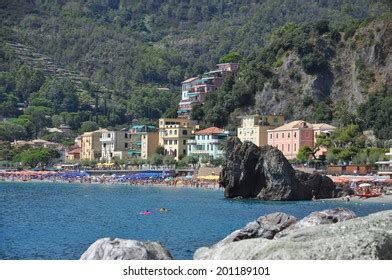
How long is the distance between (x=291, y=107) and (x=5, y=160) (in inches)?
1744

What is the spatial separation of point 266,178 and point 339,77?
46.7 m

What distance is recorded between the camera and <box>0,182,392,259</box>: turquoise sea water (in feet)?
124

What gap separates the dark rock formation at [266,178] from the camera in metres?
72.6

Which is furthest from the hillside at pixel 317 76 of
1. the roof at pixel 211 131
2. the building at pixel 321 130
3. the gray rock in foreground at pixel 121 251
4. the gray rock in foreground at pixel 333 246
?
the gray rock in foreground at pixel 333 246

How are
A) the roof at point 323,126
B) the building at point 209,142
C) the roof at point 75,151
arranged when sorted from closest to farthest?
the roof at point 323,126, the building at point 209,142, the roof at point 75,151

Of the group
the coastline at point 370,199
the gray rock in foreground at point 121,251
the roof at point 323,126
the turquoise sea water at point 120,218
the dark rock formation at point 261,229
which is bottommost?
the turquoise sea water at point 120,218

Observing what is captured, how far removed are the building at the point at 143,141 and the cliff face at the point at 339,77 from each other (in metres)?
15.9

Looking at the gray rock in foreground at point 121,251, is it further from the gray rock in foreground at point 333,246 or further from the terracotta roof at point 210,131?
the terracotta roof at point 210,131

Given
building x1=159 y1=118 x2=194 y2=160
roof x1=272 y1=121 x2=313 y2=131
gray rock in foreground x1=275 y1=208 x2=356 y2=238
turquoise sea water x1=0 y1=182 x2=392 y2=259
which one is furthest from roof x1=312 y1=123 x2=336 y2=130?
gray rock in foreground x1=275 y1=208 x2=356 y2=238

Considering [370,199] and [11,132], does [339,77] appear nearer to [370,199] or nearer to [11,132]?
[370,199]

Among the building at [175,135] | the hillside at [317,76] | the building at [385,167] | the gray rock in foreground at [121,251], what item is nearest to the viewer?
the gray rock in foreground at [121,251]

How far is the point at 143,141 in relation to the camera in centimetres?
13050

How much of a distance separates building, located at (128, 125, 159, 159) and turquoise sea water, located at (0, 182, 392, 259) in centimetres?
4130
